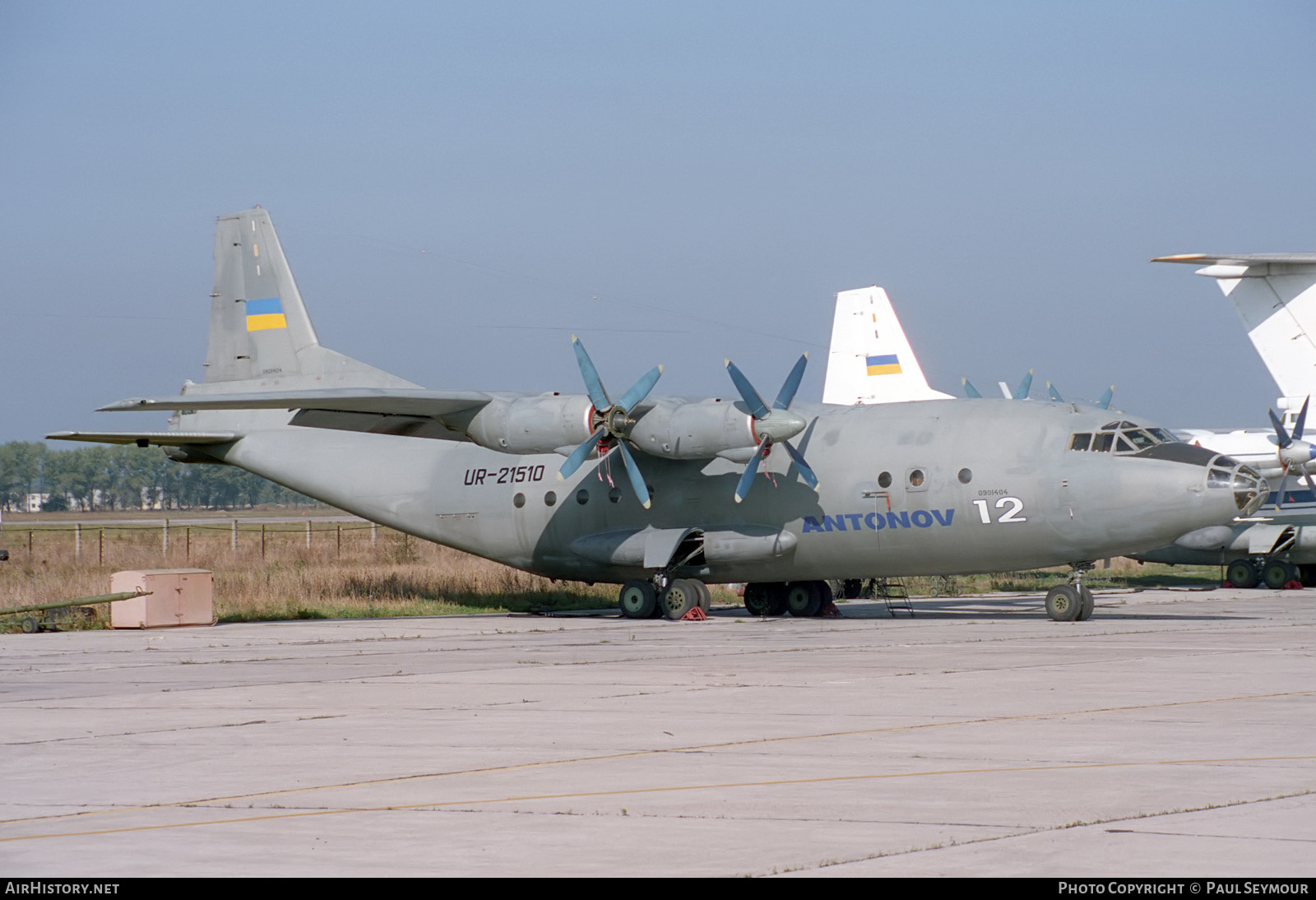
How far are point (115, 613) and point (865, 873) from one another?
21834 mm

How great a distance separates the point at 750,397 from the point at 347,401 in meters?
7.15

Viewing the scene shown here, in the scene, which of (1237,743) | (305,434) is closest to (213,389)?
(305,434)

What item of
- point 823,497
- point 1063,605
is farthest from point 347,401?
point 1063,605

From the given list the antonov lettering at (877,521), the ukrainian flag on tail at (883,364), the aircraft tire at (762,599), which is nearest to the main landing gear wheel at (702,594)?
the aircraft tire at (762,599)

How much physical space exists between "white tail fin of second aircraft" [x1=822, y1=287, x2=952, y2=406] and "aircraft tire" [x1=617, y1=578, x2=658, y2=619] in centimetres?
1735

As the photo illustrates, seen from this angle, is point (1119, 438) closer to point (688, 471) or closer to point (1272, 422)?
point (688, 471)

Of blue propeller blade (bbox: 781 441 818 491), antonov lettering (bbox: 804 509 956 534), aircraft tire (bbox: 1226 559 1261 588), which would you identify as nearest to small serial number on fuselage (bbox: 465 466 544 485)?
blue propeller blade (bbox: 781 441 818 491)

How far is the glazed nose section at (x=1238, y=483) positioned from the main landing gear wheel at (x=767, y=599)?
920 cm

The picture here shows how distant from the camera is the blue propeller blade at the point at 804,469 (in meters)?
26.2

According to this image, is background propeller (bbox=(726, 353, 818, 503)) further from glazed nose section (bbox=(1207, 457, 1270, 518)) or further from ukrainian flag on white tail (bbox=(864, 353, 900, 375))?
ukrainian flag on white tail (bbox=(864, 353, 900, 375))

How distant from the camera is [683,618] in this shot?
27406 millimetres

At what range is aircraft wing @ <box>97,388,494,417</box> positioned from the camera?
25.9m

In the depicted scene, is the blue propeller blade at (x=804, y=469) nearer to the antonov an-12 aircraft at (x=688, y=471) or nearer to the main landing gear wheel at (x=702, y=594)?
the antonov an-12 aircraft at (x=688, y=471)
